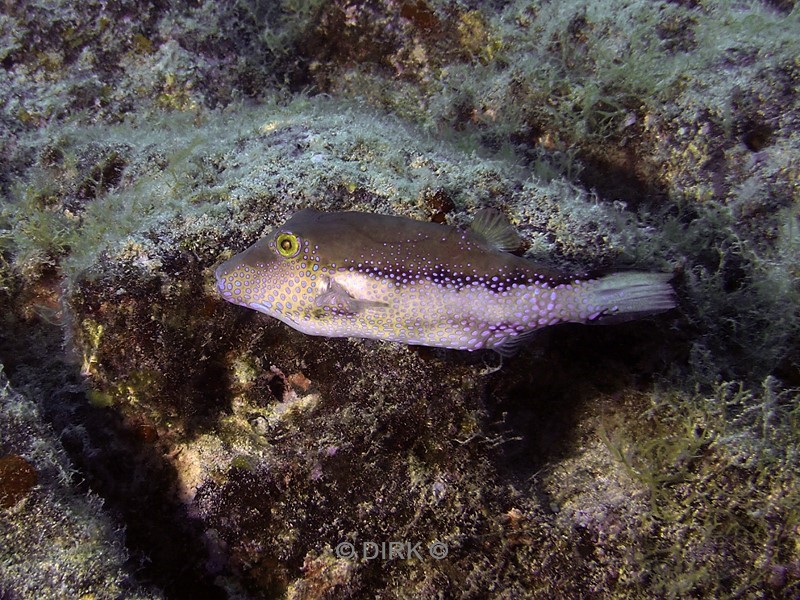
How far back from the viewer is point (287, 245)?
8.57 ft

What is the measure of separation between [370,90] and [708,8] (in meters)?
3.99

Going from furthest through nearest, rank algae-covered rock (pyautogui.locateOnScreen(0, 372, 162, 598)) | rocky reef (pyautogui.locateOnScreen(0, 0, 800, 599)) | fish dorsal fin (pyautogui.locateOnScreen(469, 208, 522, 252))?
1. rocky reef (pyautogui.locateOnScreen(0, 0, 800, 599))
2. fish dorsal fin (pyautogui.locateOnScreen(469, 208, 522, 252))
3. algae-covered rock (pyautogui.locateOnScreen(0, 372, 162, 598))

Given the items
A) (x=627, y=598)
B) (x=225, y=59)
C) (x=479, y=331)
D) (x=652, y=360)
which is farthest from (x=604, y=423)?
(x=225, y=59)

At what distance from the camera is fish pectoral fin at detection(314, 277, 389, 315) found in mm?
2564

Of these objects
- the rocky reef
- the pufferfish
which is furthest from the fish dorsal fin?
the rocky reef

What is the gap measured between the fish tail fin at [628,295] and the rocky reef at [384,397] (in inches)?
8.0

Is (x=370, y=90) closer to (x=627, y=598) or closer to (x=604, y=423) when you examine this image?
(x=604, y=423)

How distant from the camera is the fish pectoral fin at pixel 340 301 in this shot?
101 inches

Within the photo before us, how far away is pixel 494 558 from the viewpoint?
3.07m
